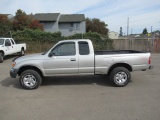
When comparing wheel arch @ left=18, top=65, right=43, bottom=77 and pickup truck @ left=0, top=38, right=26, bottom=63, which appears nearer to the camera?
wheel arch @ left=18, top=65, right=43, bottom=77

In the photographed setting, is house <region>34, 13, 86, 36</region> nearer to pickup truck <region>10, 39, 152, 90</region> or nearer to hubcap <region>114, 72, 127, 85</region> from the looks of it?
pickup truck <region>10, 39, 152, 90</region>

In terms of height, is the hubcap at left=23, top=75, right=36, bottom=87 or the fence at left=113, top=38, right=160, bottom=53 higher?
the fence at left=113, top=38, right=160, bottom=53

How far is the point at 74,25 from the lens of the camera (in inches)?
1661

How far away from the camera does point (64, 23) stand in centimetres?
4262

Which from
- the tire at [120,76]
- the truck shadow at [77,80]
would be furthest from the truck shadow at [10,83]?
the tire at [120,76]

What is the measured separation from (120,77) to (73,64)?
1.78m

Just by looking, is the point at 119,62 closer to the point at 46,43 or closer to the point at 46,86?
the point at 46,86

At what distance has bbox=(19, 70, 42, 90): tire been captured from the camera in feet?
22.8

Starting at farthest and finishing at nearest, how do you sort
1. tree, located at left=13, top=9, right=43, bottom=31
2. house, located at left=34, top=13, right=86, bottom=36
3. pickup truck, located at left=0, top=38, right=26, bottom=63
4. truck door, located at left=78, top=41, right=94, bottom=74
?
house, located at left=34, top=13, right=86, bottom=36 → tree, located at left=13, top=9, right=43, bottom=31 → pickup truck, located at left=0, top=38, right=26, bottom=63 → truck door, located at left=78, top=41, right=94, bottom=74

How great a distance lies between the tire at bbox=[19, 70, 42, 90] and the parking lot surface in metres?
0.22

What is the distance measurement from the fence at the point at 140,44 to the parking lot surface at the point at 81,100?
1379 centimetres

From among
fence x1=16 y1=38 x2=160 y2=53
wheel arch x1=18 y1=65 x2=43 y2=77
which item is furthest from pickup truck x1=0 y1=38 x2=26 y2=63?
wheel arch x1=18 y1=65 x2=43 y2=77

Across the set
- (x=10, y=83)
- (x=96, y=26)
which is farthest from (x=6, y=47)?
(x=96, y=26)

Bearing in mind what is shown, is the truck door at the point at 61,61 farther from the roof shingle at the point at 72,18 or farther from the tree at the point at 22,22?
the roof shingle at the point at 72,18
